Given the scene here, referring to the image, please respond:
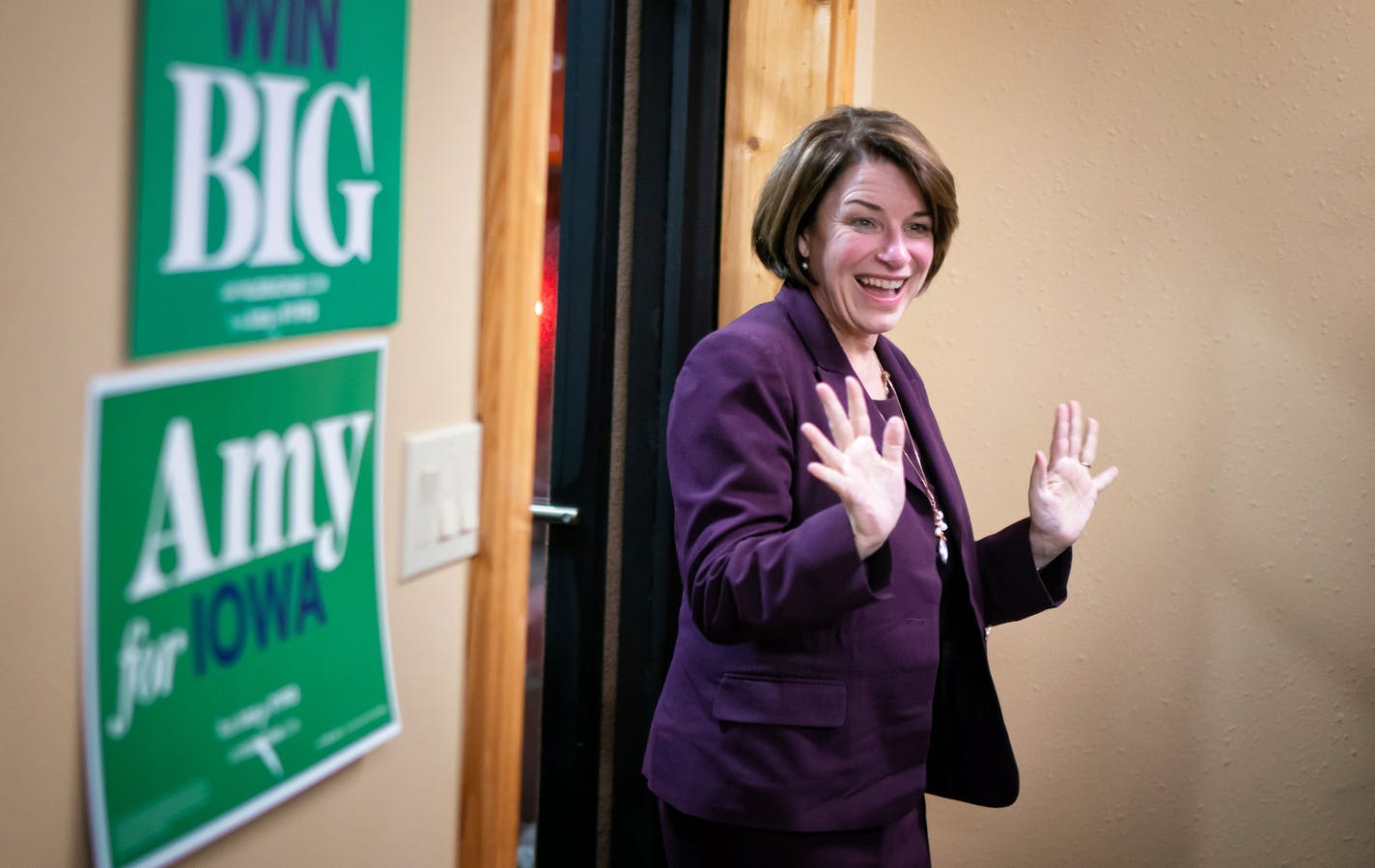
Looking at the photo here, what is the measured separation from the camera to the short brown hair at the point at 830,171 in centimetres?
159

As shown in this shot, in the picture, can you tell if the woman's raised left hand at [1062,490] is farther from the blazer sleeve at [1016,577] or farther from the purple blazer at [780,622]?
the purple blazer at [780,622]

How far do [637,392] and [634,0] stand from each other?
0.68m

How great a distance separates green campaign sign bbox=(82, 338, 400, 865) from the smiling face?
757 mm

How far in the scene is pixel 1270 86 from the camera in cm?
244

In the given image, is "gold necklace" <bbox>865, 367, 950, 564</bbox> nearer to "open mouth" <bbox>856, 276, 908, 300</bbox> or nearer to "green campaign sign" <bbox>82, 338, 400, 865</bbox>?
"open mouth" <bbox>856, 276, 908, 300</bbox>

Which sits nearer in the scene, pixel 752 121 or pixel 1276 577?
pixel 752 121

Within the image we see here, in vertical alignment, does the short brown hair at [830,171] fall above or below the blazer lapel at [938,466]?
above

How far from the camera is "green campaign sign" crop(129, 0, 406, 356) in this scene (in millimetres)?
749

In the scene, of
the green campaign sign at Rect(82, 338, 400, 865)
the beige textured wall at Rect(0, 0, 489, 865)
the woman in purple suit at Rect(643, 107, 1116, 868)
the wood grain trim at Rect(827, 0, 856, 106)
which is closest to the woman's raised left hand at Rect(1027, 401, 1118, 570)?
the woman in purple suit at Rect(643, 107, 1116, 868)

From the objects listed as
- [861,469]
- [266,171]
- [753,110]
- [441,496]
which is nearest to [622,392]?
[753,110]

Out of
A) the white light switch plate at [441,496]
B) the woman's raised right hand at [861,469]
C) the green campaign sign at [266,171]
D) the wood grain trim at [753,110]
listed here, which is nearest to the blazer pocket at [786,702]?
the woman's raised right hand at [861,469]

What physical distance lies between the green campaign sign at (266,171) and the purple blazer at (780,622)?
0.51 meters

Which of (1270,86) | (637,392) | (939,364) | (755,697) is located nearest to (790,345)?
(755,697)

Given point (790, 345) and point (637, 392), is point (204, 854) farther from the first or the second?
point (637, 392)
